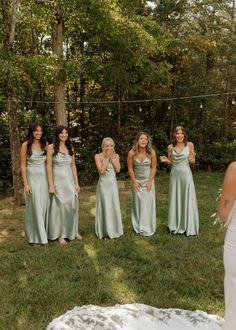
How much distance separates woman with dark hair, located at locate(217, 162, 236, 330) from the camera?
2.95 meters

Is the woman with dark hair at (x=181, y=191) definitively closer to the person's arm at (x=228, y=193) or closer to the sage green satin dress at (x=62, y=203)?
the sage green satin dress at (x=62, y=203)

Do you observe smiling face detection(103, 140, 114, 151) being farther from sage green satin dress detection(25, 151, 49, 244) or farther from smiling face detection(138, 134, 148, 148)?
sage green satin dress detection(25, 151, 49, 244)

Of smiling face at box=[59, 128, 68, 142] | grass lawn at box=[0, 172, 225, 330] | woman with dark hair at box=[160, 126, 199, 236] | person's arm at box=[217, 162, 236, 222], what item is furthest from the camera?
woman with dark hair at box=[160, 126, 199, 236]

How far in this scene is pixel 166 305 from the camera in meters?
4.63

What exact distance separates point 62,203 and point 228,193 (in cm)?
453

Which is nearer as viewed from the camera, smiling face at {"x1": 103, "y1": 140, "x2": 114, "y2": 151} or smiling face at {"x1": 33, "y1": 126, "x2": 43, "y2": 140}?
smiling face at {"x1": 33, "y1": 126, "x2": 43, "y2": 140}

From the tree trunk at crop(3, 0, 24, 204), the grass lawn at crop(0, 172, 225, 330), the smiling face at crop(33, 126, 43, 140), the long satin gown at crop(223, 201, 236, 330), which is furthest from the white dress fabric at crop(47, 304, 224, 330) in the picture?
the tree trunk at crop(3, 0, 24, 204)

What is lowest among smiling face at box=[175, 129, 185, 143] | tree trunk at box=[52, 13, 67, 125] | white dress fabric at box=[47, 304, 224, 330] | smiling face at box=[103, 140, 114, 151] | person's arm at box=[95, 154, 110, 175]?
white dress fabric at box=[47, 304, 224, 330]

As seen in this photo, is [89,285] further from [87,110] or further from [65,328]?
[87,110]

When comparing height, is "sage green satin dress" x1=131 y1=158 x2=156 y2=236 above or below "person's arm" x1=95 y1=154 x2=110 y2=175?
below

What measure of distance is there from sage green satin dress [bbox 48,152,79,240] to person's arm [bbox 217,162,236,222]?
14.3ft

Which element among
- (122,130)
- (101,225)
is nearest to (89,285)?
(101,225)

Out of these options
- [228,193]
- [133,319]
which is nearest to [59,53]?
[133,319]

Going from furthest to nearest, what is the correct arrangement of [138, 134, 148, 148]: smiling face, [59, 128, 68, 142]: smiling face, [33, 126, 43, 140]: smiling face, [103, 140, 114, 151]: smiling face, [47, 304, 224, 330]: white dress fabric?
[138, 134, 148, 148]: smiling face
[103, 140, 114, 151]: smiling face
[59, 128, 68, 142]: smiling face
[33, 126, 43, 140]: smiling face
[47, 304, 224, 330]: white dress fabric
